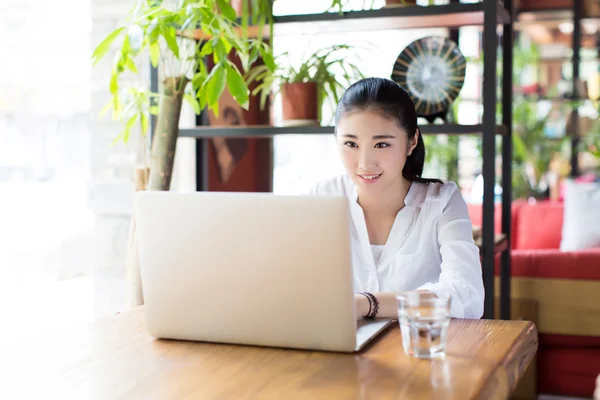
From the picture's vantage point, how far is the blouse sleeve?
1.72 metres

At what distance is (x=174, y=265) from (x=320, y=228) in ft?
0.91

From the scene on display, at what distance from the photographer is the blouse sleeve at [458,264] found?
172cm

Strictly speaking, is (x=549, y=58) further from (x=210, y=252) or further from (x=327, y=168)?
(x=210, y=252)

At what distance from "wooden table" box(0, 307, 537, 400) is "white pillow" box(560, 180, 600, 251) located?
10.1 feet

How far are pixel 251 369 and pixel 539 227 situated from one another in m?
3.82

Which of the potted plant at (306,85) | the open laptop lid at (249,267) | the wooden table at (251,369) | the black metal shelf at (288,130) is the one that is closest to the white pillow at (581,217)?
the black metal shelf at (288,130)

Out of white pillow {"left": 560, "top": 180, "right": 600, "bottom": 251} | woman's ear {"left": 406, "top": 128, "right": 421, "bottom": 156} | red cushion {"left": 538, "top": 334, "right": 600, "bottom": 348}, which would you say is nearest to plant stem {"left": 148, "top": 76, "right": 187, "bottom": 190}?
woman's ear {"left": 406, "top": 128, "right": 421, "bottom": 156}

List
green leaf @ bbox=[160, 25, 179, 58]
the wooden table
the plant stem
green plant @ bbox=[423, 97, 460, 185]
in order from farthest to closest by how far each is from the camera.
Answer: green plant @ bbox=[423, 97, 460, 185]
the plant stem
green leaf @ bbox=[160, 25, 179, 58]
the wooden table

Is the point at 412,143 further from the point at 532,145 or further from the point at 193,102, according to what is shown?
the point at 532,145

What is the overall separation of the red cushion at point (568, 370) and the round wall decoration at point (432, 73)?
4.39 ft

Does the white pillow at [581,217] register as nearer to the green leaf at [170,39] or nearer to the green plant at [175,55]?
the green plant at [175,55]

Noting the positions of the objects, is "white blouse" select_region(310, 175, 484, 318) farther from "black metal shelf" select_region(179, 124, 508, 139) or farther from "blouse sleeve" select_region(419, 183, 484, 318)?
"black metal shelf" select_region(179, 124, 508, 139)

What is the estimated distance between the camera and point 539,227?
187 inches

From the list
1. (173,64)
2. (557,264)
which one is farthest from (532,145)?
(173,64)
